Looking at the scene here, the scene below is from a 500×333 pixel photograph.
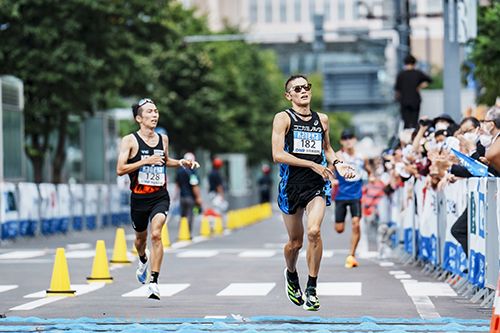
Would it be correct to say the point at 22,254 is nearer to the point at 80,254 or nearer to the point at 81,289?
the point at 80,254

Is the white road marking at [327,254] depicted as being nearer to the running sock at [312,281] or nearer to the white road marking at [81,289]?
the white road marking at [81,289]

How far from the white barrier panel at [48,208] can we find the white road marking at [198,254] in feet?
19.7

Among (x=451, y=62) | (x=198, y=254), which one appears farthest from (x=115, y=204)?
(x=451, y=62)

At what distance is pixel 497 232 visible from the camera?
9391 mm

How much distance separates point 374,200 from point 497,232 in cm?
983

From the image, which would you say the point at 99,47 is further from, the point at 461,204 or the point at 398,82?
the point at 461,204

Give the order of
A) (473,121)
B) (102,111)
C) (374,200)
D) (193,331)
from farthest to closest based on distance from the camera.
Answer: (102,111) → (374,200) → (473,121) → (193,331)

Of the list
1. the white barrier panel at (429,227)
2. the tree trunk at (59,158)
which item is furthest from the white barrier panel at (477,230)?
the tree trunk at (59,158)

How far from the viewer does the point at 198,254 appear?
18.2 meters

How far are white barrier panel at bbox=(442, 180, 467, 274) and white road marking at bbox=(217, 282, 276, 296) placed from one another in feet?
6.53

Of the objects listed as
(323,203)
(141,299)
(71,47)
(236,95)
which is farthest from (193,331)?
(236,95)

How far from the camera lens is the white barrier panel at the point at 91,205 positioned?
90.5 ft

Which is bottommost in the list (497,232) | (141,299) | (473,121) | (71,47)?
(141,299)

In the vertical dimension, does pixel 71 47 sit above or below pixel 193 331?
above
